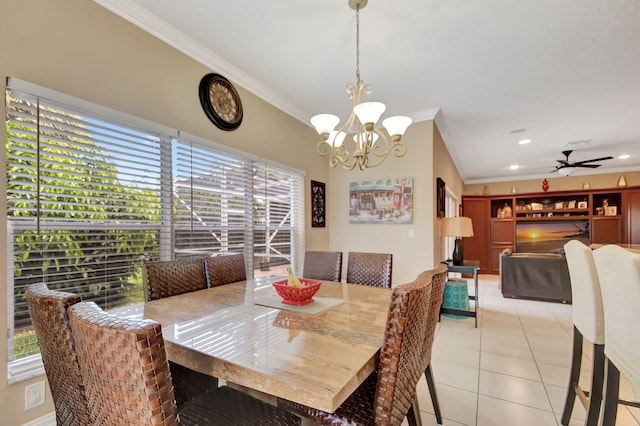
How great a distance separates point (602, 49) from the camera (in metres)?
2.32

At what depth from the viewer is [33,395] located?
156 centimetres

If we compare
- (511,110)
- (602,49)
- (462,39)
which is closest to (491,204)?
(511,110)

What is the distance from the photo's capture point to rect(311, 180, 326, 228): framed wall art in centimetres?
394

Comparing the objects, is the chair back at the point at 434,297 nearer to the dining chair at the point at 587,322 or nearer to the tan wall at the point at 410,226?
the dining chair at the point at 587,322

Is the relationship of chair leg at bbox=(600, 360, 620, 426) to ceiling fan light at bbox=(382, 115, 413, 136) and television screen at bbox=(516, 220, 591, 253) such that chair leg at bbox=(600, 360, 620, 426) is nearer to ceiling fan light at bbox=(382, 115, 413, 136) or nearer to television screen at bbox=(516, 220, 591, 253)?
ceiling fan light at bbox=(382, 115, 413, 136)

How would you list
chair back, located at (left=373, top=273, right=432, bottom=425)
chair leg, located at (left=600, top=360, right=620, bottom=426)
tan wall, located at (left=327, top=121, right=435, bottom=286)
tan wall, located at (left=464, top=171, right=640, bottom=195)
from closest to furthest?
chair back, located at (left=373, top=273, right=432, bottom=425)
chair leg, located at (left=600, top=360, right=620, bottom=426)
tan wall, located at (left=327, top=121, right=435, bottom=286)
tan wall, located at (left=464, top=171, right=640, bottom=195)

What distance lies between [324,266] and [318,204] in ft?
5.05

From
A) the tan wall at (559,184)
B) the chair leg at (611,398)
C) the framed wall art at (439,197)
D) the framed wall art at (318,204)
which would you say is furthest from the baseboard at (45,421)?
the tan wall at (559,184)

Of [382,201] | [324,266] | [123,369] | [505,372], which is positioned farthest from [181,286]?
[382,201]

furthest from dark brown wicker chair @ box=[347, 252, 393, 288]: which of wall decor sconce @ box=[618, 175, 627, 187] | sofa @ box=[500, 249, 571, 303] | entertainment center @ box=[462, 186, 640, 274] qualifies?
wall decor sconce @ box=[618, 175, 627, 187]

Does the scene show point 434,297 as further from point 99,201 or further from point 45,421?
point 45,421

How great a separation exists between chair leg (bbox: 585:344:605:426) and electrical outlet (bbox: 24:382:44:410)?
2.80 meters

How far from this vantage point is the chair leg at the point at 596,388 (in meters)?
1.39

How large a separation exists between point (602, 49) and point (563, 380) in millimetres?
2603
